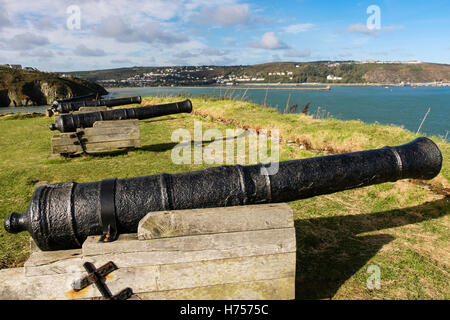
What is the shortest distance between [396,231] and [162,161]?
5.42 m

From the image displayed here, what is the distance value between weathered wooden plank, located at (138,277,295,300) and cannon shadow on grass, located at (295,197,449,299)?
1.66 ft

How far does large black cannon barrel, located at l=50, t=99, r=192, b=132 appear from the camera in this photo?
814 centimetres

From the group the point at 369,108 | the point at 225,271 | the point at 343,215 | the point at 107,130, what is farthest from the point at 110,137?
the point at 369,108

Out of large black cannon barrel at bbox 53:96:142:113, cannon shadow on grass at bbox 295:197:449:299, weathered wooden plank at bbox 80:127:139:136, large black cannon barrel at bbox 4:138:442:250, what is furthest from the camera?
large black cannon barrel at bbox 53:96:142:113

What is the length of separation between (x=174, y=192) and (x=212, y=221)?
436 millimetres

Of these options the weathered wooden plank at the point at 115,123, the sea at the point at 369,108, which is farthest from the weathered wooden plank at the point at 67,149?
the sea at the point at 369,108

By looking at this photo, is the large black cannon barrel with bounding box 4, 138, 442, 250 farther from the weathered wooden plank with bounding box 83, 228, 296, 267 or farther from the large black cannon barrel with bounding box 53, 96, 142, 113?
the large black cannon barrel with bounding box 53, 96, 142, 113

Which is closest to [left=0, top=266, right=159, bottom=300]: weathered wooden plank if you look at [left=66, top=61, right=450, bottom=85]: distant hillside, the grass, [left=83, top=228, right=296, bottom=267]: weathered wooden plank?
[left=83, top=228, right=296, bottom=267]: weathered wooden plank

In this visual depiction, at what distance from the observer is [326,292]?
2.96m

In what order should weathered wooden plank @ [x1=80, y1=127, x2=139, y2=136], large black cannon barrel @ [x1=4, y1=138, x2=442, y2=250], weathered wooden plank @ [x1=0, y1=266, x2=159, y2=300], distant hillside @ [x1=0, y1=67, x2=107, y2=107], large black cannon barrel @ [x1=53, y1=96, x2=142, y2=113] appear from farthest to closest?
distant hillside @ [x1=0, y1=67, x2=107, y2=107]
large black cannon barrel @ [x1=53, y1=96, x2=142, y2=113]
weathered wooden plank @ [x1=80, y1=127, x2=139, y2=136]
large black cannon barrel @ [x1=4, y1=138, x2=442, y2=250]
weathered wooden plank @ [x1=0, y1=266, x2=159, y2=300]

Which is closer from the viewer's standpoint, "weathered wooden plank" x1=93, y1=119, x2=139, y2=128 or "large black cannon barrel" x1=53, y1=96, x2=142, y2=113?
"weathered wooden plank" x1=93, y1=119, x2=139, y2=128

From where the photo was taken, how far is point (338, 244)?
388 centimetres
